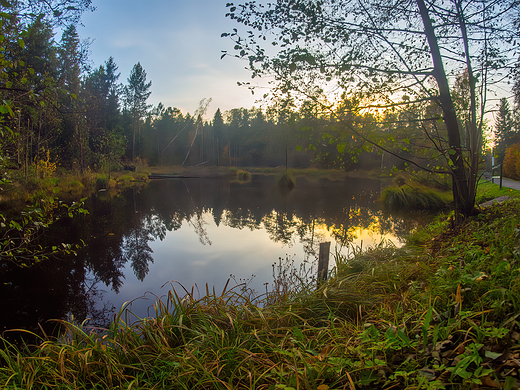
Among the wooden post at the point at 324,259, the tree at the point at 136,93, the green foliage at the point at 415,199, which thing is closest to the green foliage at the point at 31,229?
the wooden post at the point at 324,259

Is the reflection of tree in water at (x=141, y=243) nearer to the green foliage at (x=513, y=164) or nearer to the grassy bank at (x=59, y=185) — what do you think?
the grassy bank at (x=59, y=185)

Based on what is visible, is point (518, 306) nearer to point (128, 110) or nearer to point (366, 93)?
point (366, 93)

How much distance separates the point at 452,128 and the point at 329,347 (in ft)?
15.3

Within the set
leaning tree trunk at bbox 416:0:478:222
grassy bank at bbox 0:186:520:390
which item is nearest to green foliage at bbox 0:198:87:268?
grassy bank at bbox 0:186:520:390

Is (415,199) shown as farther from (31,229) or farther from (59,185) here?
(59,185)

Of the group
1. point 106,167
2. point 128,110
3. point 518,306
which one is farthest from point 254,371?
point 128,110

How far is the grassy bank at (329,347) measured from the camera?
189 centimetres

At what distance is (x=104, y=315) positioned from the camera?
4215 mm

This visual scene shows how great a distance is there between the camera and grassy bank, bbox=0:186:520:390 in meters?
1.89

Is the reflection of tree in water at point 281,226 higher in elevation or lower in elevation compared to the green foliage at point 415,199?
lower

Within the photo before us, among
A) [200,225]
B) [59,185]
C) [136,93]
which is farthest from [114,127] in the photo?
[200,225]

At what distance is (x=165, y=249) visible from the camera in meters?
7.61

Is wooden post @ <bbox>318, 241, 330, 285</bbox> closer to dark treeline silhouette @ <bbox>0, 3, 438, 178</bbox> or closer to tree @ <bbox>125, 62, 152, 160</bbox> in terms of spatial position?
dark treeline silhouette @ <bbox>0, 3, 438, 178</bbox>

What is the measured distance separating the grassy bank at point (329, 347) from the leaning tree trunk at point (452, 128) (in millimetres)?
2194
